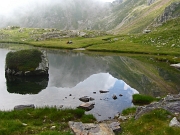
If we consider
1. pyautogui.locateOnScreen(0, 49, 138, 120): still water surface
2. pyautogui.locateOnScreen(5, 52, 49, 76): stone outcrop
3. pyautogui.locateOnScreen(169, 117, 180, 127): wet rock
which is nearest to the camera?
pyautogui.locateOnScreen(169, 117, 180, 127): wet rock

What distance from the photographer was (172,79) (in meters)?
53.4

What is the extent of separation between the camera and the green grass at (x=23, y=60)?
54.1 metres

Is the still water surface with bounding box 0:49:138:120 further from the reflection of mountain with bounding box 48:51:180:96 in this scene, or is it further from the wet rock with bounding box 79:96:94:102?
the wet rock with bounding box 79:96:94:102

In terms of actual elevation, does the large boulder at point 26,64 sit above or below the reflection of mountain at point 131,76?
above

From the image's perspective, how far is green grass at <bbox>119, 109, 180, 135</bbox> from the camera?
16.2 meters

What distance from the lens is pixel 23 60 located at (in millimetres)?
54344

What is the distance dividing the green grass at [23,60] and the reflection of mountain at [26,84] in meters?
2.95

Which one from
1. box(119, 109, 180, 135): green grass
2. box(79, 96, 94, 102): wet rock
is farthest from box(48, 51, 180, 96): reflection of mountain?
box(119, 109, 180, 135): green grass

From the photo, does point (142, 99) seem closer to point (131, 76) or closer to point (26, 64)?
point (131, 76)

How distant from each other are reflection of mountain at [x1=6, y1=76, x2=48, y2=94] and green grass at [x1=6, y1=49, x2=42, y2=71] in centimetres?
295

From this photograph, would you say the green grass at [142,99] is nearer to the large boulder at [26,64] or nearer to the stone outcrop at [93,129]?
the stone outcrop at [93,129]

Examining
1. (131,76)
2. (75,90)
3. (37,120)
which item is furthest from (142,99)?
(131,76)

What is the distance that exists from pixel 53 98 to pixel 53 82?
1329 centimetres

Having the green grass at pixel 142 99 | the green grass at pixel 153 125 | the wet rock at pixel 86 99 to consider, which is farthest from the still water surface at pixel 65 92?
the green grass at pixel 153 125
